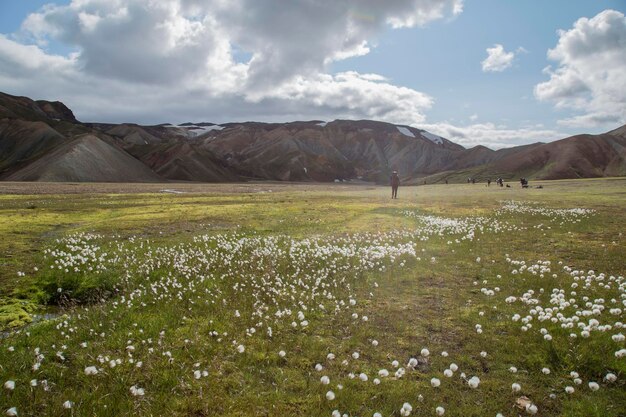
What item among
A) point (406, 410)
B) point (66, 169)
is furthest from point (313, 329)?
point (66, 169)

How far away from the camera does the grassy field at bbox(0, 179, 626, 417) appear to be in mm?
6809

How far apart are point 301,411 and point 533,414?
3.96m

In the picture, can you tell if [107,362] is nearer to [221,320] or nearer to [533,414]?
[221,320]

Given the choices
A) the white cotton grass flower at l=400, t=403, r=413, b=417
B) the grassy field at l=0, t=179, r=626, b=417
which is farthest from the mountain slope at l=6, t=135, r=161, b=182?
the white cotton grass flower at l=400, t=403, r=413, b=417

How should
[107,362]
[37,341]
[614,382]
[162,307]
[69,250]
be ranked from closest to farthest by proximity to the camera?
[614,382] < [107,362] < [37,341] < [162,307] < [69,250]

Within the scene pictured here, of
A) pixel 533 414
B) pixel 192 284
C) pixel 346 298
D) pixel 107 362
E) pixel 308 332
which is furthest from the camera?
pixel 192 284

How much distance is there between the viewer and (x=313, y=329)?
1000 centimetres

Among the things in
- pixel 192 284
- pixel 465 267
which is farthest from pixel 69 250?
pixel 465 267

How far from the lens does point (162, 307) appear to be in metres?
11.3

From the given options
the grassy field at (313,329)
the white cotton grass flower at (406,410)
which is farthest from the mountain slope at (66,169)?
the white cotton grass flower at (406,410)

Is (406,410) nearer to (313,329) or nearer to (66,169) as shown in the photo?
(313,329)

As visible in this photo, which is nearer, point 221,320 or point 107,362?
point 107,362

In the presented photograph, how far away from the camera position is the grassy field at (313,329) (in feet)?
22.3

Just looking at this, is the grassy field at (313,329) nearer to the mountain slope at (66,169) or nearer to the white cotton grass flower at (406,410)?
the white cotton grass flower at (406,410)
